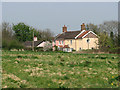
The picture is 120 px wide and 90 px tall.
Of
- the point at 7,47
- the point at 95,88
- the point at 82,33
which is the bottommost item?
the point at 95,88

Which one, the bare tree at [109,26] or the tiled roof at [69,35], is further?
the bare tree at [109,26]

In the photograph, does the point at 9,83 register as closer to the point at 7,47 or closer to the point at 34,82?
the point at 34,82

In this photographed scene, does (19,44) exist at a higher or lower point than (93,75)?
higher

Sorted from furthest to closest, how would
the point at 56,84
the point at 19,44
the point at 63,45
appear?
the point at 63,45 → the point at 19,44 → the point at 56,84

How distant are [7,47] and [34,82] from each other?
14.8 metres

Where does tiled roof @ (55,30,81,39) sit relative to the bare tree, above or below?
below

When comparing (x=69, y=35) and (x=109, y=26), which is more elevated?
(x=109, y=26)

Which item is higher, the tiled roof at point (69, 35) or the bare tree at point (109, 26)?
the bare tree at point (109, 26)

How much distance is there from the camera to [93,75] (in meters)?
9.66

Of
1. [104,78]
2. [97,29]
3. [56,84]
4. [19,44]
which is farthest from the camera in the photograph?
[97,29]

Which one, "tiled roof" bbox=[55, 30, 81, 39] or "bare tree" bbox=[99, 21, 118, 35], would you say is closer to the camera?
"tiled roof" bbox=[55, 30, 81, 39]

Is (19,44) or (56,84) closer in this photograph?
(56,84)

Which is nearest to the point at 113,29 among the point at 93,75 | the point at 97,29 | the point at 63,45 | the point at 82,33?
the point at 97,29

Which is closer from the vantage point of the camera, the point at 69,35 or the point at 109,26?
the point at 69,35
